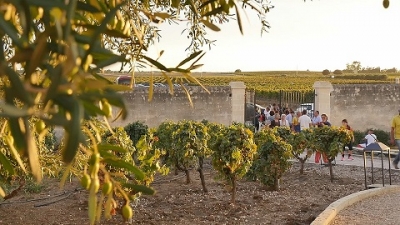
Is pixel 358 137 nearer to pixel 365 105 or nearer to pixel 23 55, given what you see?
pixel 365 105

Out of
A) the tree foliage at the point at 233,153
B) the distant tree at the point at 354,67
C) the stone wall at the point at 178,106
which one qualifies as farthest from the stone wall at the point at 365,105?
the distant tree at the point at 354,67

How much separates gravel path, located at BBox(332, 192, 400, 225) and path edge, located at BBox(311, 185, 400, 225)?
73 millimetres

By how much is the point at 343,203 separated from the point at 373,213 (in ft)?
1.45

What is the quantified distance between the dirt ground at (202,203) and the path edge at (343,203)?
23cm

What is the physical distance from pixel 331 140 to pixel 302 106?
11563 millimetres

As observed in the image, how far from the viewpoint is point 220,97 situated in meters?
18.9

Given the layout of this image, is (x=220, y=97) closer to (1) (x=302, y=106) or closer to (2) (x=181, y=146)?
(1) (x=302, y=106)

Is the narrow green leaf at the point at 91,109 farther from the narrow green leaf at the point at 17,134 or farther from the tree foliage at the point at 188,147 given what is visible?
the tree foliage at the point at 188,147

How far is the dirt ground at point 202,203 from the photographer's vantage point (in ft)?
26.4

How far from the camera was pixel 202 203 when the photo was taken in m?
9.07

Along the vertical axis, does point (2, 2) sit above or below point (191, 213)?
above

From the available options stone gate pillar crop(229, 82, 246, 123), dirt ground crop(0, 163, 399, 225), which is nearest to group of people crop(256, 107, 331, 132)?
stone gate pillar crop(229, 82, 246, 123)

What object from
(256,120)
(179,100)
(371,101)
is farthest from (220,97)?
(371,101)

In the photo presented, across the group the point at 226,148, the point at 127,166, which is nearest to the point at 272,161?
the point at 226,148
